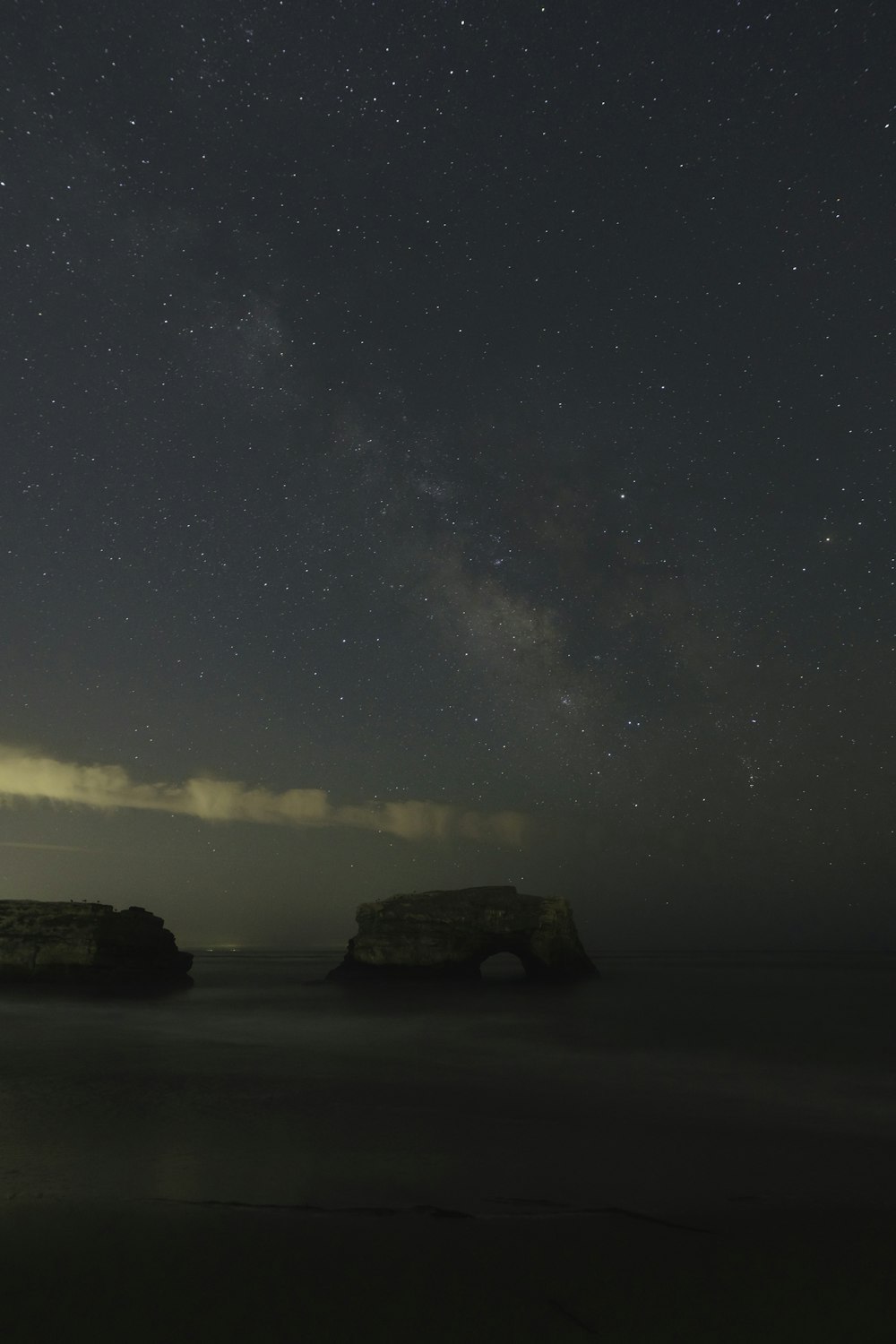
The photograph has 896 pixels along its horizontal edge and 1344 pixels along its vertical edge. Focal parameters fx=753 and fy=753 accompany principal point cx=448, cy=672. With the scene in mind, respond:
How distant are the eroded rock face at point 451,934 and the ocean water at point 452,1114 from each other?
107 feet

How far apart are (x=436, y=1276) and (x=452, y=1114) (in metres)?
8.13

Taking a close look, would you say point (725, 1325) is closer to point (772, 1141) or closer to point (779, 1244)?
point (779, 1244)

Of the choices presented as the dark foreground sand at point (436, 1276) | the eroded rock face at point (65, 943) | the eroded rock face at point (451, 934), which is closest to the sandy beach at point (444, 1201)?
the dark foreground sand at point (436, 1276)

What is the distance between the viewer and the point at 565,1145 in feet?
38.1

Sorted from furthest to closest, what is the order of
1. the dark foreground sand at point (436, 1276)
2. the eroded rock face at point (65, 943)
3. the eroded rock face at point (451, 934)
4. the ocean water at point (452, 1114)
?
the eroded rock face at point (451, 934), the eroded rock face at point (65, 943), the ocean water at point (452, 1114), the dark foreground sand at point (436, 1276)

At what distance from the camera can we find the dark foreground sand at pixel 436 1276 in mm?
5652

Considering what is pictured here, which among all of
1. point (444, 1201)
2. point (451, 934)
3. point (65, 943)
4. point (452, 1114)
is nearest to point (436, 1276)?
point (444, 1201)

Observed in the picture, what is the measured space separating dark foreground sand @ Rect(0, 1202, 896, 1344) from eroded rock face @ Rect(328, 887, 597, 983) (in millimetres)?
59954

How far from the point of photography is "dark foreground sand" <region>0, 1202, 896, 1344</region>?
18.5 feet

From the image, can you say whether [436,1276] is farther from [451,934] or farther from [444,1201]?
[451,934]

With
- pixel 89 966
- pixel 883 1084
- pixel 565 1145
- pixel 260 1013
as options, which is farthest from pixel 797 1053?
pixel 89 966

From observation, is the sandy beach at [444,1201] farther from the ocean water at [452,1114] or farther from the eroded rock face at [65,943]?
the eroded rock face at [65,943]

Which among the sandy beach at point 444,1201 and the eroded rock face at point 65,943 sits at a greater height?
the sandy beach at point 444,1201

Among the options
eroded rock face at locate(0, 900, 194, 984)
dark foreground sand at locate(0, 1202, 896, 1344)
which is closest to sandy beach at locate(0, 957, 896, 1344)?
dark foreground sand at locate(0, 1202, 896, 1344)
